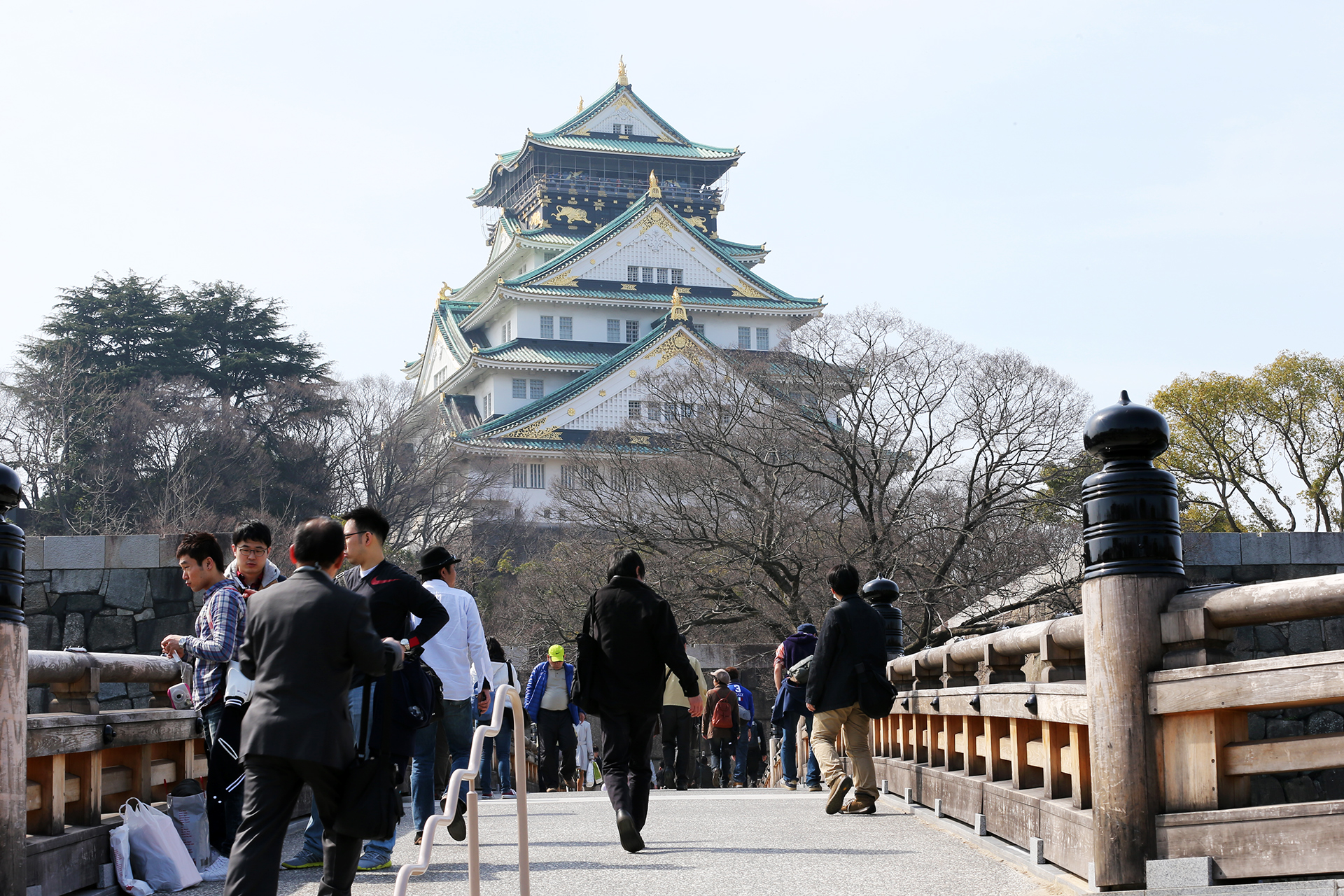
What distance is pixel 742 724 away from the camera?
1933cm

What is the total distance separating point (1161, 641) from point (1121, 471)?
698mm

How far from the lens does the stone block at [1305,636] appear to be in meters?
14.8

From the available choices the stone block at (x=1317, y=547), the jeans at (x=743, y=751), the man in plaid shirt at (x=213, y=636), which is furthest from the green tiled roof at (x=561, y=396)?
the man in plaid shirt at (x=213, y=636)

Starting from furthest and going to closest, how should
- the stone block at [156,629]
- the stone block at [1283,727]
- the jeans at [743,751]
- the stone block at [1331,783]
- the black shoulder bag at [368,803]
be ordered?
the jeans at [743,751], the stone block at [156,629], the stone block at [1283,727], the stone block at [1331,783], the black shoulder bag at [368,803]

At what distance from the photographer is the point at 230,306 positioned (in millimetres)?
43156

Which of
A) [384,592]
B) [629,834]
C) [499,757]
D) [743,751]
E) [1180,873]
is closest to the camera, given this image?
[1180,873]

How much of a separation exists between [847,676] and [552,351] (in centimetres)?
4673

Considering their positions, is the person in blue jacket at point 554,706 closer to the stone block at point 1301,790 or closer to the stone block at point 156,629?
the stone block at point 156,629

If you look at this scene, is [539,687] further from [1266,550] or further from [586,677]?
[1266,550]

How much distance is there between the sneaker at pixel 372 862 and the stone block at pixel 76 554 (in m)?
9.51

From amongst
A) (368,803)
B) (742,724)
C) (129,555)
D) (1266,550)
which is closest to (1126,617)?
(368,803)

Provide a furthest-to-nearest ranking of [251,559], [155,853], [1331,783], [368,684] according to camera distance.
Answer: [1331,783], [251,559], [155,853], [368,684]

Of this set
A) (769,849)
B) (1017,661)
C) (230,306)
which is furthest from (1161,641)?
(230,306)

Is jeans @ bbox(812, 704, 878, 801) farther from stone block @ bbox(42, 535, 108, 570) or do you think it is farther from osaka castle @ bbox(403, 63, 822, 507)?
osaka castle @ bbox(403, 63, 822, 507)
